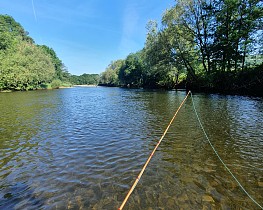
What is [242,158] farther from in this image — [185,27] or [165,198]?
[185,27]

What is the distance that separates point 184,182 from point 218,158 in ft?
7.99

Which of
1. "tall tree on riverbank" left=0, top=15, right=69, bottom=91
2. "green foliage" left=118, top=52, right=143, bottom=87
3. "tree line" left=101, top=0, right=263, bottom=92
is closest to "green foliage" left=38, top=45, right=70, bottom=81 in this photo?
"tall tree on riverbank" left=0, top=15, right=69, bottom=91

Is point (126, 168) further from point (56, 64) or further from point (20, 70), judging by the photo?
point (56, 64)

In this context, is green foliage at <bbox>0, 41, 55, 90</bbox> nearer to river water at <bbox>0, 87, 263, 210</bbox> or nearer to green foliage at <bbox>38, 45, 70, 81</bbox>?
green foliage at <bbox>38, 45, 70, 81</bbox>

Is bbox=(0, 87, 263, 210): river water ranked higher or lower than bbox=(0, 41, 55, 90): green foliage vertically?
lower

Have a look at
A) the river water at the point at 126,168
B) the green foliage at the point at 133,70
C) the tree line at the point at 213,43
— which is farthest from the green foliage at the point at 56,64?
the river water at the point at 126,168

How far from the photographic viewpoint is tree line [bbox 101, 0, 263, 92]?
32375mm

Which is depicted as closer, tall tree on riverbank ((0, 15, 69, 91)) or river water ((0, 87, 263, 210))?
river water ((0, 87, 263, 210))

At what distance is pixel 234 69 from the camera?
37031 mm

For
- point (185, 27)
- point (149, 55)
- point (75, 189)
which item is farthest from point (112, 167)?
point (149, 55)

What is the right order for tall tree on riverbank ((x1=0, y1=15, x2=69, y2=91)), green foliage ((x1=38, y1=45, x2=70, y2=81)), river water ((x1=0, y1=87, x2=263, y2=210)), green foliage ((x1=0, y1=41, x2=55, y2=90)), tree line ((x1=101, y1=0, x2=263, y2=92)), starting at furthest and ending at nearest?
1. green foliage ((x1=38, y1=45, x2=70, y2=81))
2. tall tree on riverbank ((x1=0, y1=15, x2=69, y2=91))
3. green foliage ((x1=0, y1=41, x2=55, y2=90))
4. tree line ((x1=101, y1=0, x2=263, y2=92))
5. river water ((x1=0, y1=87, x2=263, y2=210))

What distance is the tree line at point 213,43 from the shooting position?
106 feet

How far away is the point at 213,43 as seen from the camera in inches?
1575

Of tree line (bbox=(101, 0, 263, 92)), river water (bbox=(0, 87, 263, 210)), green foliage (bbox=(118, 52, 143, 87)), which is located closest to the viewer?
river water (bbox=(0, 87, 263, 210))
